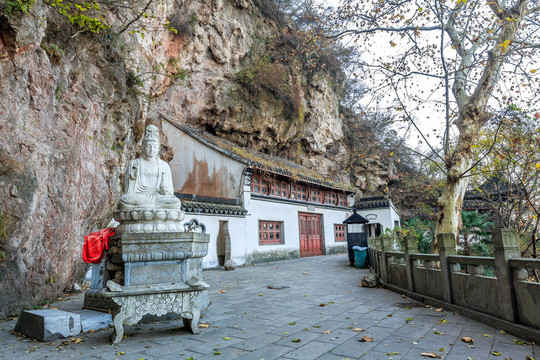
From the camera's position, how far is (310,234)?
1956 cm

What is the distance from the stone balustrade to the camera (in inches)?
151

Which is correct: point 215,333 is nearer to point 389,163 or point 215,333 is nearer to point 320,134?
point 320,134

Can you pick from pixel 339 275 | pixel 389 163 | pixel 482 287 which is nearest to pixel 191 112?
pixel 339 275

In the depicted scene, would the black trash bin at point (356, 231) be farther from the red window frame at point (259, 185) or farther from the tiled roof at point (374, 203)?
the tiled roof at point (374, 203)

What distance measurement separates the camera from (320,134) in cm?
2436

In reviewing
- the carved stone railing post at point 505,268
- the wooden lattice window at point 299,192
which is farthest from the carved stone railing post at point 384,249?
the wooden lattice window at point 299,192

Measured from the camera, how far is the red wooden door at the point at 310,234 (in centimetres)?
1873

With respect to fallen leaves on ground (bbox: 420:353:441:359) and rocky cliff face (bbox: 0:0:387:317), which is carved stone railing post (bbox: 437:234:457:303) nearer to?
fallen leaves on ground (bbox: 420:353:441:359)

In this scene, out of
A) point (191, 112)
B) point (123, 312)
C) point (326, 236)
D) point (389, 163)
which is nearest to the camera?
point (123, 312)

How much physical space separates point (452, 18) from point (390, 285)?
630cm

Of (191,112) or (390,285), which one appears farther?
(191,112)

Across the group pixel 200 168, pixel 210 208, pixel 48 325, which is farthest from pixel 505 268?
pixel 200 168

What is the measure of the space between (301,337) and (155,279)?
2.09m

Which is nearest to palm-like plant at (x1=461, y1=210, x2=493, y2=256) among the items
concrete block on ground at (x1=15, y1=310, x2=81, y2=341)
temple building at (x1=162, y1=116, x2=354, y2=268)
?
temple building at (x1=162, y1=116, x2=354, y2=268)
